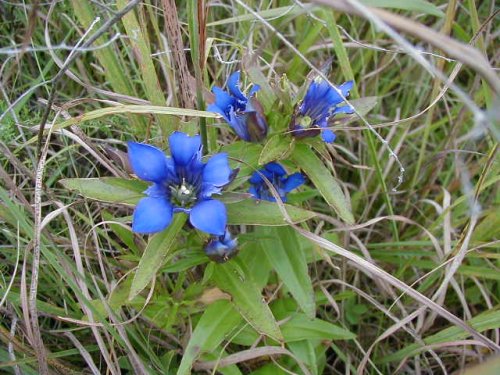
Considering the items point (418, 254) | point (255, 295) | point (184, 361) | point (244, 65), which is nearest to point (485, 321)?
point (418, 254)

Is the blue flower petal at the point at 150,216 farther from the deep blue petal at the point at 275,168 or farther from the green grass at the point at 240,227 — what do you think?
the deep blue petal at the point at 275,168

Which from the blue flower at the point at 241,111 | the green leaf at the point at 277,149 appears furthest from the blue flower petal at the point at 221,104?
the green leaf at the point at 277,149

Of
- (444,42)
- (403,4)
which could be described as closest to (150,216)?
(444,42)

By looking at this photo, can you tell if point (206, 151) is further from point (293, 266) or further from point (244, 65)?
point (293, 266)

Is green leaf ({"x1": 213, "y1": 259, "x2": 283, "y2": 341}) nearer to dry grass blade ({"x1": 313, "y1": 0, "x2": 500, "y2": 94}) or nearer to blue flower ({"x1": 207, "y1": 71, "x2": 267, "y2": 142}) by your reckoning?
blue flower ({"x1": 207, "y1": 71, "x2": 267, "y2": 142})

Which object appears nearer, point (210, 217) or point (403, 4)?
point (210, 217)

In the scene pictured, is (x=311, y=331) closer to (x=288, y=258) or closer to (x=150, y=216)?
(x=288, y=258)

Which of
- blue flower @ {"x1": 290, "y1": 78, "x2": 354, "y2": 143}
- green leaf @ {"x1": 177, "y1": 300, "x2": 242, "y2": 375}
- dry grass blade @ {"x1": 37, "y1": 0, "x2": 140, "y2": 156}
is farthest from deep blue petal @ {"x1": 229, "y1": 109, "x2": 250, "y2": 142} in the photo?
green leaf @ {"x1": 177, "y1": 300, "x2": 242, "y2": 375}
